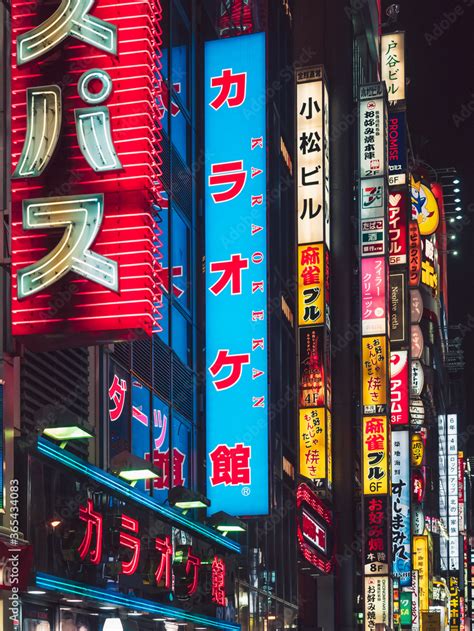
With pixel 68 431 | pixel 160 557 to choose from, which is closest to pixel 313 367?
pixel 160 557

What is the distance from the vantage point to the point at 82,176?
13125mm

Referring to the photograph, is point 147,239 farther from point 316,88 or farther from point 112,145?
point 316,88

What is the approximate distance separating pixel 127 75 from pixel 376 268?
2625 centimetres

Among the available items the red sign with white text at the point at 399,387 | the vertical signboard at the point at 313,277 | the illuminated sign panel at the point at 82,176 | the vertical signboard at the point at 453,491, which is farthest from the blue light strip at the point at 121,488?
the vertical signboard at the point at 453,491

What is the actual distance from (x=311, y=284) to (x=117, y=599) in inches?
722

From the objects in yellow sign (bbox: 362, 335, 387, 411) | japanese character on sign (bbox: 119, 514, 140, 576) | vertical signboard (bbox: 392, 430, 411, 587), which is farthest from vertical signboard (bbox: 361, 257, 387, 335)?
japanese character on sign (bbox: 119, 514, 140, 576)

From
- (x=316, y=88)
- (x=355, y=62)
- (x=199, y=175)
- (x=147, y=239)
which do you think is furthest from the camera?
(x=355, y=62)

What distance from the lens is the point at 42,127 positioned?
43.5 ft

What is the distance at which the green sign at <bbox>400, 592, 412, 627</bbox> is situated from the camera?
4611cm

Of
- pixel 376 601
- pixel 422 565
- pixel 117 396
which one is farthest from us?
pixel 422 565

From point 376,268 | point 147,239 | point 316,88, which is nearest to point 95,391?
point 147,239

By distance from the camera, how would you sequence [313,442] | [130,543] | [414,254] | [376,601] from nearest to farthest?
1. [130,543]
2. [313,442]
3. [376,601]
4. [414,254]

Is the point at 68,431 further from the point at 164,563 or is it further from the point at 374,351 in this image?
the point at 374,351

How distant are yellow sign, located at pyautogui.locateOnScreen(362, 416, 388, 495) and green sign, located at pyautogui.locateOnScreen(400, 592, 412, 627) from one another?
34.1 ft
